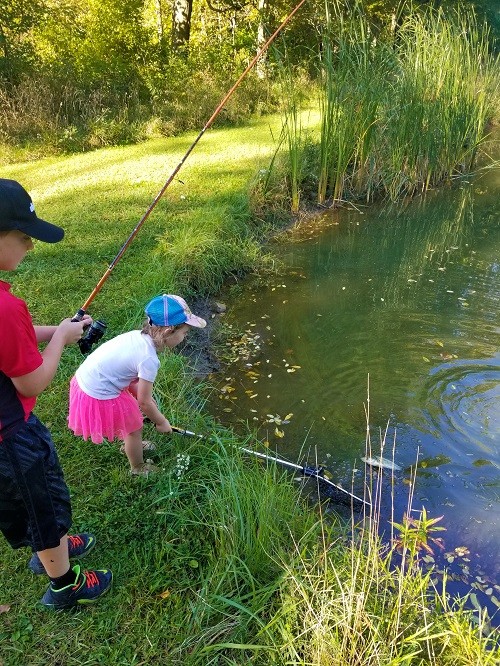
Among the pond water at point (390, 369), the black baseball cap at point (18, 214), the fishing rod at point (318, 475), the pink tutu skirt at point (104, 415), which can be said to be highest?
the black baseball cap at point (18, 214)

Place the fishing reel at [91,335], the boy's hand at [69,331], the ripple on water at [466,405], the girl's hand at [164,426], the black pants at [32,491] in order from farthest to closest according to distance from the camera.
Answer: the ripple on water at [466,405] → the girl's hand at [164,426] → the fishing reel at [91,335] → the boy's hand at [69,331] → the black pants at [32,491]

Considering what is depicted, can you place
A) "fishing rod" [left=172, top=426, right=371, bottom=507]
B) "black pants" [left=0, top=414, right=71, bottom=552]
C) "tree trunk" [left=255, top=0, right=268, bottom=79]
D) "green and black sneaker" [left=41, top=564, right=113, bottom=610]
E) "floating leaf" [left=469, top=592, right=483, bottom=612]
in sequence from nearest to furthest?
"black pants" [left=0, top=414, right=71, bottom=552], "green and black sneaker" [left=41, top=564, right=113, bottom=610], "floating leaf" [left=469, top=592, right=483, bottom=612], "fishing rod" [left=172, top=426, right=371, bottom=507], "tree trunk" [left=255, top=0, right=268, bottom=79]

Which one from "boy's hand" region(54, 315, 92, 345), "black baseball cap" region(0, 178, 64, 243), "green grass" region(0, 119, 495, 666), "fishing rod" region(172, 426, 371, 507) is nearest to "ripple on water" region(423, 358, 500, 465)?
"fishing rod" region(172, 426, 371, 507)

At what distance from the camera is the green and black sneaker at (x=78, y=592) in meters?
2.26

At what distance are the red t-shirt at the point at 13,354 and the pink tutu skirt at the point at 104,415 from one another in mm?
867

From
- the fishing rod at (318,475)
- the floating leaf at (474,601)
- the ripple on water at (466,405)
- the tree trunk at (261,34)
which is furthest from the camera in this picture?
the tree trunk at (261,34)

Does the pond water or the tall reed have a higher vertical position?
the tall reed

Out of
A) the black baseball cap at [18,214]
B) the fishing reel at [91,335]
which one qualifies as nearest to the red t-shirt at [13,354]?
the black baseball cap at [18,214]

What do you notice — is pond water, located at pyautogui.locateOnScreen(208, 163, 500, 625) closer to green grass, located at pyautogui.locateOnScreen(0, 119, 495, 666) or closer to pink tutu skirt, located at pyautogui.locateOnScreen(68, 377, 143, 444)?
green grass, located at pyautogui.locateOnScreen(0, 119, 495, 666)

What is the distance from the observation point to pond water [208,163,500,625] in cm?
332

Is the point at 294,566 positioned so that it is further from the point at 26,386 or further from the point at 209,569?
the point at 26,386

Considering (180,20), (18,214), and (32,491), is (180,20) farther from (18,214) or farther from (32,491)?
(32,491)

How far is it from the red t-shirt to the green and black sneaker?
2.69 ft

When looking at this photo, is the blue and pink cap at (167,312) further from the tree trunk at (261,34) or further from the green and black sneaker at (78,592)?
the tree trunk at (261,34)
